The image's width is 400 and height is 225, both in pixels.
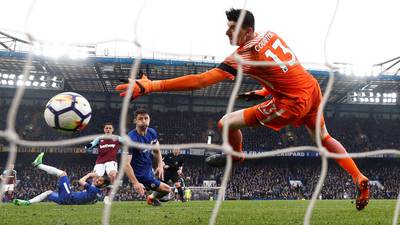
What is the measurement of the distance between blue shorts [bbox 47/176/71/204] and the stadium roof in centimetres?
1499

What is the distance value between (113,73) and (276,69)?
23.4 metres

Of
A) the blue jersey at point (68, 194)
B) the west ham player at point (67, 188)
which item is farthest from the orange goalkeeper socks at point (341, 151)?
the blue jersey at point (68, 194)

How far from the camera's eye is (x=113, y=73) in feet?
87.4

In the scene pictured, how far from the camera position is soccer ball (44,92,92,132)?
17.3 ft

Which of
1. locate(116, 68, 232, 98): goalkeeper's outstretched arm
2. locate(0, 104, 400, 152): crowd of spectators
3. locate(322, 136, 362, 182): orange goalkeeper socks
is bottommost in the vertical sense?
locate(0, 104, 400, 152): crowd of spectators

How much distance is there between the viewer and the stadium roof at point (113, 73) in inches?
957

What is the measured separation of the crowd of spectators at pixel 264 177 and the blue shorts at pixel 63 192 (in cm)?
1473

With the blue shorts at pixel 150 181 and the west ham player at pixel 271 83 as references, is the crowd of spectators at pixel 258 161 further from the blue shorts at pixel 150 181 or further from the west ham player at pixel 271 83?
the west ham player at pixel 271 83

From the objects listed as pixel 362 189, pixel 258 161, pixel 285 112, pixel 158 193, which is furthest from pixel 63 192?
pixel 258 161

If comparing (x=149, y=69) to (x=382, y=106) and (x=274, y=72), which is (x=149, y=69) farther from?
(x=274, y=72)

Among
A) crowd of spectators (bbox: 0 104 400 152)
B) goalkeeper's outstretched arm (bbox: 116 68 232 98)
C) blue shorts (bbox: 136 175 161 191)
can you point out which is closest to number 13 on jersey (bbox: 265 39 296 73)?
goalkeeper's outstretched arm (bbox: 116 68 232 98)

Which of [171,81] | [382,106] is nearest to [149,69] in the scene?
[382,106]

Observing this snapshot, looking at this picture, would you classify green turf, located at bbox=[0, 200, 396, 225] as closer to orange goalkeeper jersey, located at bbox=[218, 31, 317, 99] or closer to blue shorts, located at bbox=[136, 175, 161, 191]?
blue shorts, located at bbox=[136, 175, 161, 191]

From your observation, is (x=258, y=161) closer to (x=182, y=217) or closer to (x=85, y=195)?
(x=85, y=195)
